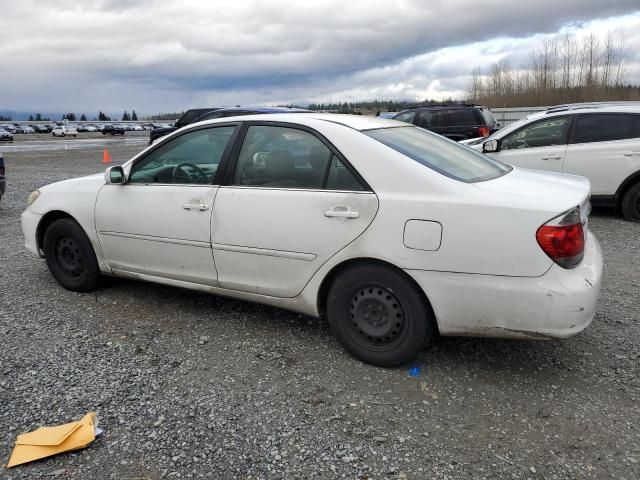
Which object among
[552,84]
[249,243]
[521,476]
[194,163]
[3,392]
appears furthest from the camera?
[552,84]

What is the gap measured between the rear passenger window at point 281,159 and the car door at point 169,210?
0.64 ft

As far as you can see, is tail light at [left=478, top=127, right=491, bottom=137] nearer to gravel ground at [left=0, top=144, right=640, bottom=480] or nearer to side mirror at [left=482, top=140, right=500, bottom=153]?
side mirror at [left=482, top=140, right=500, bottom=153]

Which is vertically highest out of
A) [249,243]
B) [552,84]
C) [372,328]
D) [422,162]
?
[552,84]

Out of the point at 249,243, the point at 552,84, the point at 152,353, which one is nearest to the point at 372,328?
the point at 249,243

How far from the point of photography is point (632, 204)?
24.1 feet

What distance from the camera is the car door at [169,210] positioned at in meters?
3.78

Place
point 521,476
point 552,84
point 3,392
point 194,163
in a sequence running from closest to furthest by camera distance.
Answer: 1. point 521,476
2. point 3,392
3. point 194,163
4. point 552,84

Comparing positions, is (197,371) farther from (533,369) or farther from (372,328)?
(533,369)

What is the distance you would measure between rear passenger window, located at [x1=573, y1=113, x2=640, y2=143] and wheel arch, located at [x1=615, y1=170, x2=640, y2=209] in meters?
0.58

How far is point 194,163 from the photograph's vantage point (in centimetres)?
398

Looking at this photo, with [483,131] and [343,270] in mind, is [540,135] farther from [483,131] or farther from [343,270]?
[343,270]

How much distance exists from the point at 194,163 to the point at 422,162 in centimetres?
177

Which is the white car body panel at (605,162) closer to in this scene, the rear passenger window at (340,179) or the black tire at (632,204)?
the black tire at (632,204)

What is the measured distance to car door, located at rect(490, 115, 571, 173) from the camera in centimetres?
774
